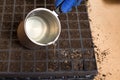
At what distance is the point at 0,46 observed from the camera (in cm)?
93

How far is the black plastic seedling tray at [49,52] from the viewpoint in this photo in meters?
0.90

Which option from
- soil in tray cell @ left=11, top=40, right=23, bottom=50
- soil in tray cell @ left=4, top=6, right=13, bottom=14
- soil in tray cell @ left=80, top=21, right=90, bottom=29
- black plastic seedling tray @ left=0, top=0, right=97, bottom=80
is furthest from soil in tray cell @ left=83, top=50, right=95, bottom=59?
soil in tray cell @ left=4, top=6, right=13, bottom=14

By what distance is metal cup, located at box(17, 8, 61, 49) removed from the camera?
865mm

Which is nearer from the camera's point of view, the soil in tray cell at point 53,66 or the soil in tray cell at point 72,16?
the soil in tray cell at point 53,66

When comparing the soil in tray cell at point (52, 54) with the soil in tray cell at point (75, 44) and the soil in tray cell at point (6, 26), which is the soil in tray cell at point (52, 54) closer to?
the soil in tray cell at point (75, 44)

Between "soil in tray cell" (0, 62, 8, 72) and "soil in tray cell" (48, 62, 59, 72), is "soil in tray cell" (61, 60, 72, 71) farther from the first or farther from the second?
"soil in tray cell" (0, 62, 8, 72)

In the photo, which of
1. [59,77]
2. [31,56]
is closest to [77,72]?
[59,77]

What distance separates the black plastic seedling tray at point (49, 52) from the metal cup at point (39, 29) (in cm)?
5

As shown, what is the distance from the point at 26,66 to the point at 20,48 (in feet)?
0.27

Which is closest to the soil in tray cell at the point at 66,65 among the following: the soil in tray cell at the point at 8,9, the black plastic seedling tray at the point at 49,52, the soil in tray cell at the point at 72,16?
the black plastic seedling tray at the point at 49,52

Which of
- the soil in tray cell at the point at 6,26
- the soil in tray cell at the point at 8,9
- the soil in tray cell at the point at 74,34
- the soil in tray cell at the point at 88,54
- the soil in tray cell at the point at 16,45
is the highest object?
the soil in tray cell at the point at 8,9

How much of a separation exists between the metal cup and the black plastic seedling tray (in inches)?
1.8

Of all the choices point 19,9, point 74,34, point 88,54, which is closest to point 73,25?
point 74,34

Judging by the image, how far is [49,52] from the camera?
0.93m
